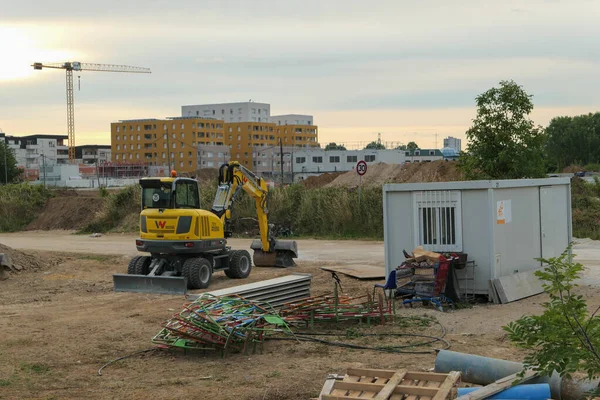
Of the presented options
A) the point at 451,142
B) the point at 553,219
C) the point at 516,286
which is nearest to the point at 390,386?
the point at 516,286

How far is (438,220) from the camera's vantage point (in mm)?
16000

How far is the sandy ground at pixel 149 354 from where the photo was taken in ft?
32.6

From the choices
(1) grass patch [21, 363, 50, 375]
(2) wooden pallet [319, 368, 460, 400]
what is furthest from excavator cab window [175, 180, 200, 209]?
(2) wooden pallet [319, 368, 460, 400]

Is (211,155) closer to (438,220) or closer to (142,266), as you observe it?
(142,266)

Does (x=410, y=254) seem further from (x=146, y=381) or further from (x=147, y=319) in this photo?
(x=146, y=381)

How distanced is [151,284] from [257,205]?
4766 mm

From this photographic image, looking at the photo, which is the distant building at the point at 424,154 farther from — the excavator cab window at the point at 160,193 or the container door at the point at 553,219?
the excavator cab window at the point at 160,193

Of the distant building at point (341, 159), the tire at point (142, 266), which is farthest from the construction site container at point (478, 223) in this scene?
the distant building at point (341, 159)

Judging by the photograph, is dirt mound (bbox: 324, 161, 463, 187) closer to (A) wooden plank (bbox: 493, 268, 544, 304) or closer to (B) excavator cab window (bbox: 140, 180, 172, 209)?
(B) excavator cab window (bbox: 140, 180, 172, 209)

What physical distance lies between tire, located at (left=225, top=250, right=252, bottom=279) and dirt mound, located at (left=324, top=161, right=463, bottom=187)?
2906cm

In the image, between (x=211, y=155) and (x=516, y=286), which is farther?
(x=211, y=155)

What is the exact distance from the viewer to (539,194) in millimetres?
17188

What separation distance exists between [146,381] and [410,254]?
7.54 m

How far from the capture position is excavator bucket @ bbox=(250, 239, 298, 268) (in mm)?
23078
